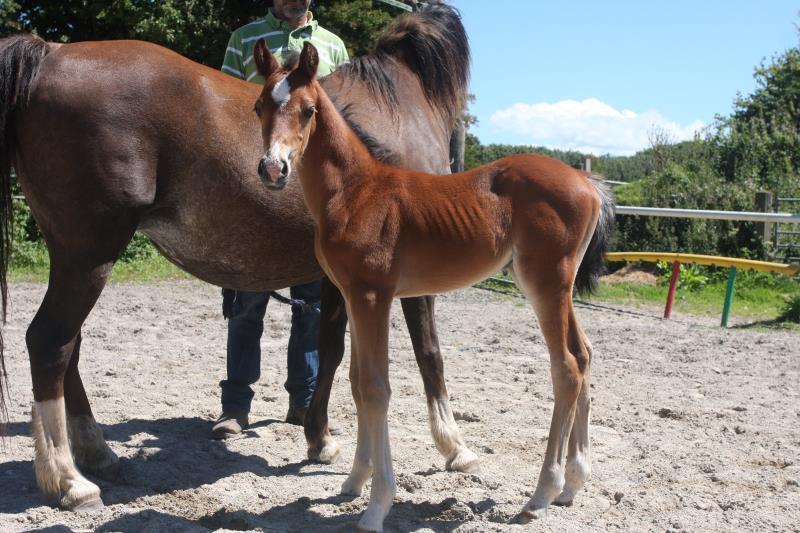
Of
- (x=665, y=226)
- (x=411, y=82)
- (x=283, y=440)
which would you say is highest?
(x=411, y=82)

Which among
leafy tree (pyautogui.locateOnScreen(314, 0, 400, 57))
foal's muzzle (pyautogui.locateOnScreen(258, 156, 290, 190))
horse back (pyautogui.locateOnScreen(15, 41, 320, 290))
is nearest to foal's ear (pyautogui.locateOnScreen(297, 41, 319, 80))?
foal's muzzle (pyautogui.locateOnScreen(258, 156, 290, 190))

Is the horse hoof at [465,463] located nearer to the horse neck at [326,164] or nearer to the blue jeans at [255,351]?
the blue jeans at [255,351]

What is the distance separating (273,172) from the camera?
2.76 m

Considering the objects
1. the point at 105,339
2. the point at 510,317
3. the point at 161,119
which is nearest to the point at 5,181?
the point at 161,119

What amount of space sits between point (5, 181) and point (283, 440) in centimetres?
200

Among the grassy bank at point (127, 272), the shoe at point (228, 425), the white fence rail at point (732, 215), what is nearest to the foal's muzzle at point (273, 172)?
the shoe at point (228, 425)

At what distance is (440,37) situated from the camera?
4.44 metres

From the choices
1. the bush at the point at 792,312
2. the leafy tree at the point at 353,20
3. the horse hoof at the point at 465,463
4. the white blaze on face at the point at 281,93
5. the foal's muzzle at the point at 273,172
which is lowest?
the horse hoof at the point at 465,463

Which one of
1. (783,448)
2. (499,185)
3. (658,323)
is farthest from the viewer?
(658,323)

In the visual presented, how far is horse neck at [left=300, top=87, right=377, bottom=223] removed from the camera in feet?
10.5

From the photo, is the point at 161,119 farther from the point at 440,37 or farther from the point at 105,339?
the point at 105,339

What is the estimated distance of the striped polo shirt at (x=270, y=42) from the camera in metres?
4.44

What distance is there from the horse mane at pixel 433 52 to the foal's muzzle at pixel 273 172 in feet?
5.58

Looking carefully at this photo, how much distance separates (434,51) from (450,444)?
7.07 feet
